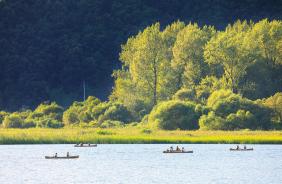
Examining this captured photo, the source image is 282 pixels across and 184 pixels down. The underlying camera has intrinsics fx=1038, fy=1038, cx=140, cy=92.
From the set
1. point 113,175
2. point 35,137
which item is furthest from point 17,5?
point 113,175

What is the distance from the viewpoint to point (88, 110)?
431 feet

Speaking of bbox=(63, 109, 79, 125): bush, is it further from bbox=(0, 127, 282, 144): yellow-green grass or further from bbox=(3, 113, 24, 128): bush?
bbox=(0, 127, 282, 144): yellow-green grass

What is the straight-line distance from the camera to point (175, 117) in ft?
382

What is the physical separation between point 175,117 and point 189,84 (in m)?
15.4

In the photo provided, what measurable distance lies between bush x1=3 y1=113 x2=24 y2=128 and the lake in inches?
812

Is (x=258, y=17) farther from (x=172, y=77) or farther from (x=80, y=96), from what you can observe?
(x=172, y=77)

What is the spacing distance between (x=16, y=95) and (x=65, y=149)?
66.3 meters

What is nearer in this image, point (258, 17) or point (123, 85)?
point (123, 85)

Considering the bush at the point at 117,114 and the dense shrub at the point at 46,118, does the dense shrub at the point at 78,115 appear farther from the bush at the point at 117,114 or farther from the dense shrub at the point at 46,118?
the bush at the point at 117,114

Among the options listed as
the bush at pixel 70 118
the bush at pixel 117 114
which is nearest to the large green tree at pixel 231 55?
the bush at pixel 117 114

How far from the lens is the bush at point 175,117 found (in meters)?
116

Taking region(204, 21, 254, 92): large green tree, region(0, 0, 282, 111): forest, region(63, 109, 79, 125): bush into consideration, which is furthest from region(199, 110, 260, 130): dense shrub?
region(0, 0, 282, 111): forest

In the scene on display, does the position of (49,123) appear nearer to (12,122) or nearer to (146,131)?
(12,122)

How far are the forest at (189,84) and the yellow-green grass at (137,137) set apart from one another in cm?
724
